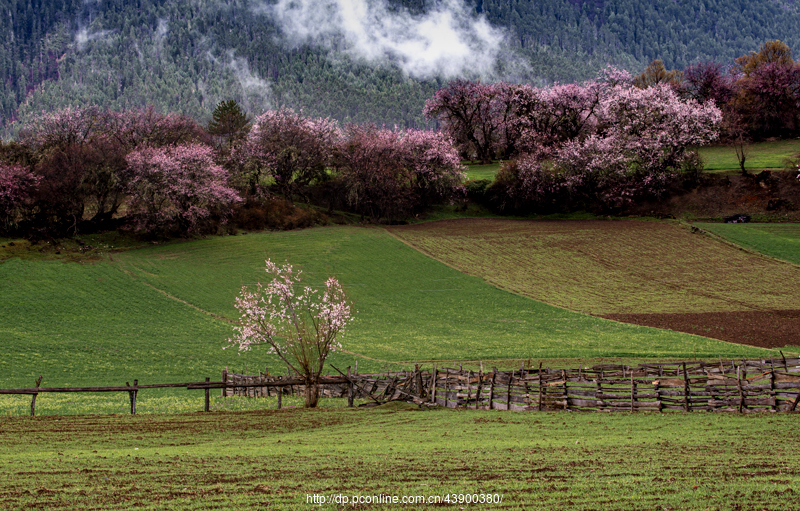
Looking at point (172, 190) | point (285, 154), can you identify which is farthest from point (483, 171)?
point (172, 190)

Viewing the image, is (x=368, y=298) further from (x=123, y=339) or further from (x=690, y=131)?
(x=690, y=131)

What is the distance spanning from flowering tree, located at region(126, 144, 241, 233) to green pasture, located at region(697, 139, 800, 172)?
207ft

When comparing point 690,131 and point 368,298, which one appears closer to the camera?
point 368,298

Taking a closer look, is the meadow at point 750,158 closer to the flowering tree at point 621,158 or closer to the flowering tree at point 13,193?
the flowering tree at point 621,158

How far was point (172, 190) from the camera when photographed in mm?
72500

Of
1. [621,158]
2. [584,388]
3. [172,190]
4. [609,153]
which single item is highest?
[609,153]

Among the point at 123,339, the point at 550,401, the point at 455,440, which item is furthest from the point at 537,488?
the point at 123,339

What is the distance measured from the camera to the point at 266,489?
42.6 ft

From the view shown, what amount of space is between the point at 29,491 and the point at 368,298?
46.0m

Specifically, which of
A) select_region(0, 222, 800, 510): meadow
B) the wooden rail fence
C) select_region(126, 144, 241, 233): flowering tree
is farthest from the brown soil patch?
select_region(126, 144, 241, 233): flowering tree

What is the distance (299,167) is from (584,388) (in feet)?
217

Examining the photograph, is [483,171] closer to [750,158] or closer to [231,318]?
[750,158]

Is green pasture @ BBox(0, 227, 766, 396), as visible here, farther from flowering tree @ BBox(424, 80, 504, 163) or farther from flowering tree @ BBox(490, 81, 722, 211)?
flowering tree @ BBox(424, 80, 504, 163)

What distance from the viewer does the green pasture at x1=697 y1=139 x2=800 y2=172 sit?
8631 cm
